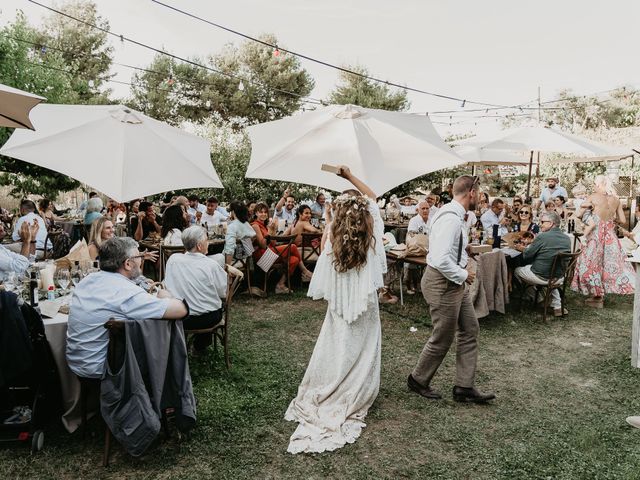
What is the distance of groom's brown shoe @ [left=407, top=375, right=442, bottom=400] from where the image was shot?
417 cm

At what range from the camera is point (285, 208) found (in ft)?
35.1

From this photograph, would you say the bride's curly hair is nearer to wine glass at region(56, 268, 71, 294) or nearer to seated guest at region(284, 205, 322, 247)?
wine glass at region(56, 268, 71, 294)

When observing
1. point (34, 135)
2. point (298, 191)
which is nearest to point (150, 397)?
point (34, 135)

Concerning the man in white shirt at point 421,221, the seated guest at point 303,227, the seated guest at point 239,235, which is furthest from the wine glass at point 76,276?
the man in white shirt at point 421,221

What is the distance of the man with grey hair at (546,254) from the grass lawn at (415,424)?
0.87 meters

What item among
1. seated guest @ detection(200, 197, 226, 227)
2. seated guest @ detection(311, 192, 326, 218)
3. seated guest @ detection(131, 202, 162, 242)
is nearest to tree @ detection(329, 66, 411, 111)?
seated guest @ detection(311, 192, 326, 218)

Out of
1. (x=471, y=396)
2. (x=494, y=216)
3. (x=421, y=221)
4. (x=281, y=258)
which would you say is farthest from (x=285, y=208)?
(x=471, y=396)

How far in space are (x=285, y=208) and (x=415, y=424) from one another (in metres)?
7.38

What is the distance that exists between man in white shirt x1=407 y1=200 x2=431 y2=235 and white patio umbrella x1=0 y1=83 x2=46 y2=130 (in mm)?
5434

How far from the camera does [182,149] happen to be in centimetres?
522

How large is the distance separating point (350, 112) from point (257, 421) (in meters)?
3.31

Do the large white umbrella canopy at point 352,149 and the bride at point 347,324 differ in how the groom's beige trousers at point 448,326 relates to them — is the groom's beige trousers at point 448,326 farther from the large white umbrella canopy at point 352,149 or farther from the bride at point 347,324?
the large white umbrella canopy at point 352,149

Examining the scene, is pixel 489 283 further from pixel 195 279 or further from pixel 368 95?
pixel 368 95

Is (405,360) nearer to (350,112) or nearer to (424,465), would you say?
(424,465)
